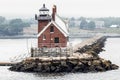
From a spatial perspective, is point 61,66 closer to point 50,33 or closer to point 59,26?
point 50,33

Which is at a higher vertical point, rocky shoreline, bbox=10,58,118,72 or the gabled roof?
the gabled roof

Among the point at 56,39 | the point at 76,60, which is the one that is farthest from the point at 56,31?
the point at 76,60

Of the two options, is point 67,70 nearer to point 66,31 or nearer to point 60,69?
point 60,69

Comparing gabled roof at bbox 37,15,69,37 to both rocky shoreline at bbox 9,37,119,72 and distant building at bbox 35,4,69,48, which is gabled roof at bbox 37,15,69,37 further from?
rocky shoreline at bbox 9,37,119,72

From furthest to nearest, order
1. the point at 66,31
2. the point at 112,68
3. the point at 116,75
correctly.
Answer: the point at 66,31
the point at 112,68
the point at 116,75

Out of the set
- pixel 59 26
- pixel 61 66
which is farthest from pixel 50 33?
pixel 61 66

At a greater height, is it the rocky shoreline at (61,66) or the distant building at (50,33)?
the distant building at (50,33)

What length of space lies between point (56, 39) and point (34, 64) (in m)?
6.80

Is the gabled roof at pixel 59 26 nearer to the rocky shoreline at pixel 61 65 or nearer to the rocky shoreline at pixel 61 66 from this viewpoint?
the rocky shoreline at pixel 61 65

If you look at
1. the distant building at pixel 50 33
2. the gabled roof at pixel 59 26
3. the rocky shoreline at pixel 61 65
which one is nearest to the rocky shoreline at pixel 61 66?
the rocky shoreline at pixel 61 65

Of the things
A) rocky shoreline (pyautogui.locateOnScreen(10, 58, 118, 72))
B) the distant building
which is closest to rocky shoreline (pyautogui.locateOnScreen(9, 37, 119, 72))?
rocky shoreline (pyautogui.locateOnScreen(10, 58, 118, 72))

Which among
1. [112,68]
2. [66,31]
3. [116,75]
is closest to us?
[116,75]

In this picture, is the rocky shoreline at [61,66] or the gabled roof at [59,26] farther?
the gabled roof at [59,26]

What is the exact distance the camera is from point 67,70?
65.1 metres
